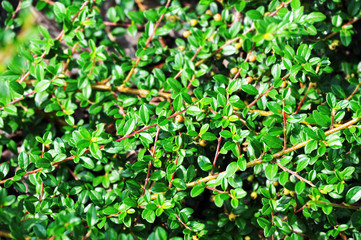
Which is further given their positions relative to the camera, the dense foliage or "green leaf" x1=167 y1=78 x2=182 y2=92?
"green leaf" x1=167 y1=78 x2=182 y2=92

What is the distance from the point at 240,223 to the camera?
4.96 feet

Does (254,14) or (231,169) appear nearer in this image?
(231,169)

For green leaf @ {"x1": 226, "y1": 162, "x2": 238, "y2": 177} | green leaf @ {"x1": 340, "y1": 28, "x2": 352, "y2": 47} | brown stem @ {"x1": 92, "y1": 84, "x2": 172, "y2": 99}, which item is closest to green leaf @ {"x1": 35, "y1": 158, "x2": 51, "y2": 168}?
brown stem @ {"x1": 92, "y1": 84, "x2": 172, "y2": 99}

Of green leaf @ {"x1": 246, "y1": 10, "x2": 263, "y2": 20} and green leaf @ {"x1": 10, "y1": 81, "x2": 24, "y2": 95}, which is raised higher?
green leaf @ {"x1": 10, "y1": 81, "x2": 24, "y2": 95}

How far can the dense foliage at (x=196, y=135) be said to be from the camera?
1.35 metres

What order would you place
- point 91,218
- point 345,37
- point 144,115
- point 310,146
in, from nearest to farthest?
point 91,218 < point 310,146 < point 144,115 < point 345,37

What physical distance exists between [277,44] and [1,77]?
1.19m

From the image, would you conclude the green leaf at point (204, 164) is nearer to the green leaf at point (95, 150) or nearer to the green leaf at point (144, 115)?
the green leaf at point (144, 115)

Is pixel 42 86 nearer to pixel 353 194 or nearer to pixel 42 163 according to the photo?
pixel 42 163

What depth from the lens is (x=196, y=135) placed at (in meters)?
1.43

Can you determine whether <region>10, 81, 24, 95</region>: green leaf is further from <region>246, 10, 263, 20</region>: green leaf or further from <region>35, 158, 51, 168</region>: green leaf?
<region>246, 10, 263, 20</region>: green leaf

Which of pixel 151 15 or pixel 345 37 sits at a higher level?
pixel 151 15

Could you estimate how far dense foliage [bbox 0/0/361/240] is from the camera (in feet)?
4.42

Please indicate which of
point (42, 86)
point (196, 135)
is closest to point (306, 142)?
point (196, 135)
